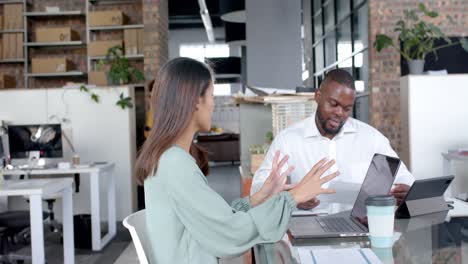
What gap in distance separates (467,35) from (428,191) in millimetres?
4795

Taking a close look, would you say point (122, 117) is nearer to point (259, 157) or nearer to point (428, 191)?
point (259, 157)

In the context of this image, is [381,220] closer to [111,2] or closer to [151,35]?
[151,35]

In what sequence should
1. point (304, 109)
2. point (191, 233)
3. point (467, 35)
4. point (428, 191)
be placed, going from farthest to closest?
point (467, 35), point (304, 109), point (428, 191), point (191, 233)

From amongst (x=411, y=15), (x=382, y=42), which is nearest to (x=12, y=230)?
(x=382, y=42)

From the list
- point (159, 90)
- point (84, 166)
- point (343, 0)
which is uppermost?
point (343, 0)

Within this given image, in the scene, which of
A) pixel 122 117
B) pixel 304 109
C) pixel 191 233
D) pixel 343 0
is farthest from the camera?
pixel 343 0

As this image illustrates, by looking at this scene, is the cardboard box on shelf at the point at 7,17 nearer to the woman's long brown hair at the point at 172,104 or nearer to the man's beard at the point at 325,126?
the man's beard at the point at 325,126

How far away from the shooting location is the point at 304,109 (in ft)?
10.2

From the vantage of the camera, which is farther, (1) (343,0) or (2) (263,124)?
(1) (343,0)

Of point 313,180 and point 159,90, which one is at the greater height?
point 159,90

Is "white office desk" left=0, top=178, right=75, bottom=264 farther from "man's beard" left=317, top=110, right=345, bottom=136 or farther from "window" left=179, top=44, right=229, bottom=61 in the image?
"window" left=179, top=44, right=229, bottom=61

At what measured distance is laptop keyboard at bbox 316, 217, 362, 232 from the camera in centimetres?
150

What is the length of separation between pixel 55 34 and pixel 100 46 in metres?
0.88

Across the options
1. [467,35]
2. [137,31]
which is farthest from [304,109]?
[137,31]
